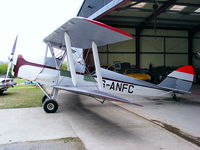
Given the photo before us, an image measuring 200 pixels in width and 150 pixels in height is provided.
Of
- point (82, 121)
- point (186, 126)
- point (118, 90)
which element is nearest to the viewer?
Result: point (186, 126)

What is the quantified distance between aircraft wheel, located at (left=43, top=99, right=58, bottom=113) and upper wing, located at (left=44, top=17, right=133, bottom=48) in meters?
1.97

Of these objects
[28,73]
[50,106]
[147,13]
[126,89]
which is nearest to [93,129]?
[50,106]

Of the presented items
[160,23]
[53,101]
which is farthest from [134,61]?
[53,101]

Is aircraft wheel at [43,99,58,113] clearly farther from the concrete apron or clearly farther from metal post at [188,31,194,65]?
metal post at [188,31,194,65]

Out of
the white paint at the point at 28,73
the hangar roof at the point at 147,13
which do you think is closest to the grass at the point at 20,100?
the white paint at the point at 28,73

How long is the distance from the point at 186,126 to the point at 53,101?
11.9 feet

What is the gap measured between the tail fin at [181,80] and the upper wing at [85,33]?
3091 millimetres

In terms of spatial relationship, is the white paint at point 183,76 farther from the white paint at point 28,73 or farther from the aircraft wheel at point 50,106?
the white paint at point 28,73

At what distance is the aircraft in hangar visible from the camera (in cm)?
509

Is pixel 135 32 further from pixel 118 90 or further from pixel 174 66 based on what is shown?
pixel 118 90

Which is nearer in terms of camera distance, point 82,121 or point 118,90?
point 82,121

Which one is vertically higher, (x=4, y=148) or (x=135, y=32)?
(x=135, y=32)

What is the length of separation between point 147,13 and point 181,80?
954 cm

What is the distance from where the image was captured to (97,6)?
1280cm
